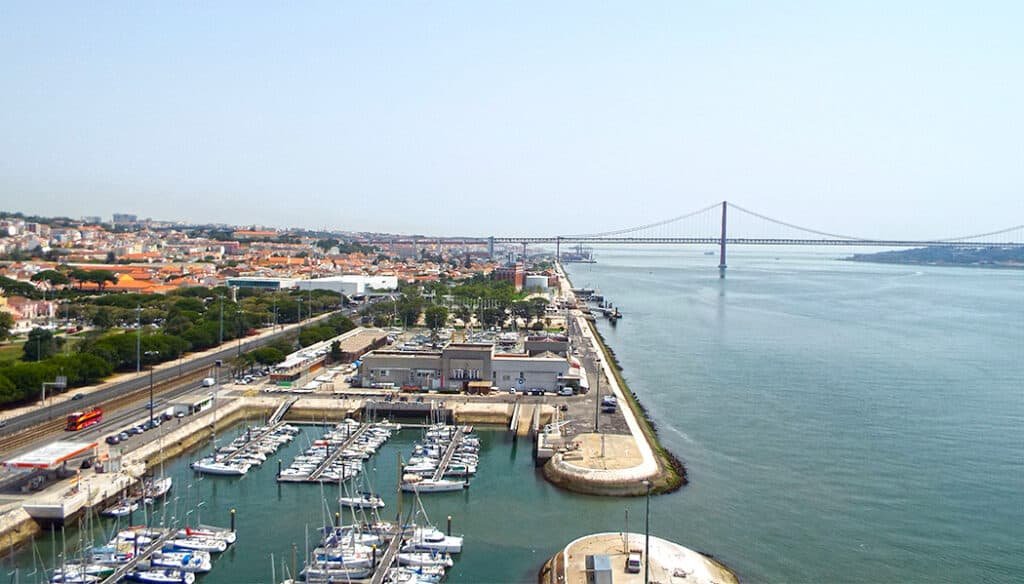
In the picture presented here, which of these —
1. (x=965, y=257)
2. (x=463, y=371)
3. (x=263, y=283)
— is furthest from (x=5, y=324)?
(x=965, y=257)

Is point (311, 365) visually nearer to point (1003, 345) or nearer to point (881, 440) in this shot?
point (881, 440)

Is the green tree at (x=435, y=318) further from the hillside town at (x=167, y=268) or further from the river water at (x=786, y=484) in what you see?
the hillside town at (x=167, y=268)

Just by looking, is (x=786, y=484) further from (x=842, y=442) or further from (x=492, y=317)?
(x=492, y=317)

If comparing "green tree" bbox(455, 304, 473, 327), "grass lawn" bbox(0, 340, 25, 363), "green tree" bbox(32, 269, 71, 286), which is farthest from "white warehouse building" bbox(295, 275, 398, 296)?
"grass lawn" bbox(0, 340, 25, 363)

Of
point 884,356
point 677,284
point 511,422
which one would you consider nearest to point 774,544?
point 511,422

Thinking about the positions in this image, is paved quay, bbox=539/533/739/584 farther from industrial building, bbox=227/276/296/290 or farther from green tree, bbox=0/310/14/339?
industrial building, bbox=227/276/296/290
